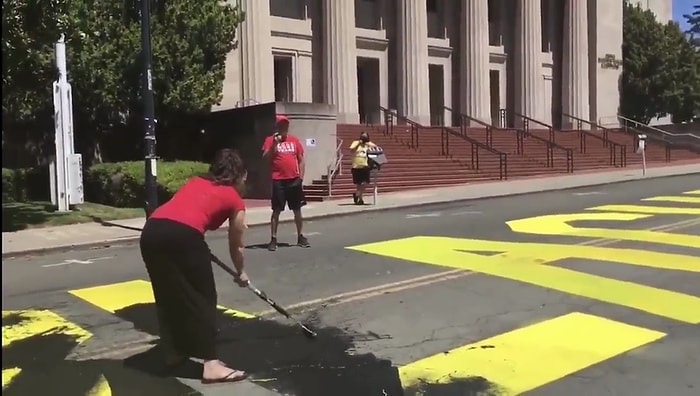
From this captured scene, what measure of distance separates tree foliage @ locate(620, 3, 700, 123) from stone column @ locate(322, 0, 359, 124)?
2070 cm

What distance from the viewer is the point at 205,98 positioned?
20500mm

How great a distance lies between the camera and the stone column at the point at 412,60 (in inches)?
1175

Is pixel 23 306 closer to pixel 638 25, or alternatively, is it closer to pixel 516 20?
pixel 516 20

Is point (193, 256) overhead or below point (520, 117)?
below

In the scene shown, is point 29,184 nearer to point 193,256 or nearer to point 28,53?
point 28,53

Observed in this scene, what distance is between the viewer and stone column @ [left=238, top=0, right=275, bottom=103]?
25219 mm

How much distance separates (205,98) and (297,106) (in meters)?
2.87

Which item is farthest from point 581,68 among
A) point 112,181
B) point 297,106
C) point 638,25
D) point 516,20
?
point 112,181

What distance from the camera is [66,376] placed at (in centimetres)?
487

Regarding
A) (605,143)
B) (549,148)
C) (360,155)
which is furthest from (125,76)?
(605,143)

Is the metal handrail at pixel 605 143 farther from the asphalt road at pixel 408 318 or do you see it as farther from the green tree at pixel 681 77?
the asphalt road at pixel 408 318

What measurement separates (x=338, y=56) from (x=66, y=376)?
23.9 metres

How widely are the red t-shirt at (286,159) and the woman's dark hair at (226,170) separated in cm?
527

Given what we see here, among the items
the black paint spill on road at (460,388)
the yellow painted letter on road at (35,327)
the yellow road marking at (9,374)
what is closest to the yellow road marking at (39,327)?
the yellow painted letter on road at (35,327)
